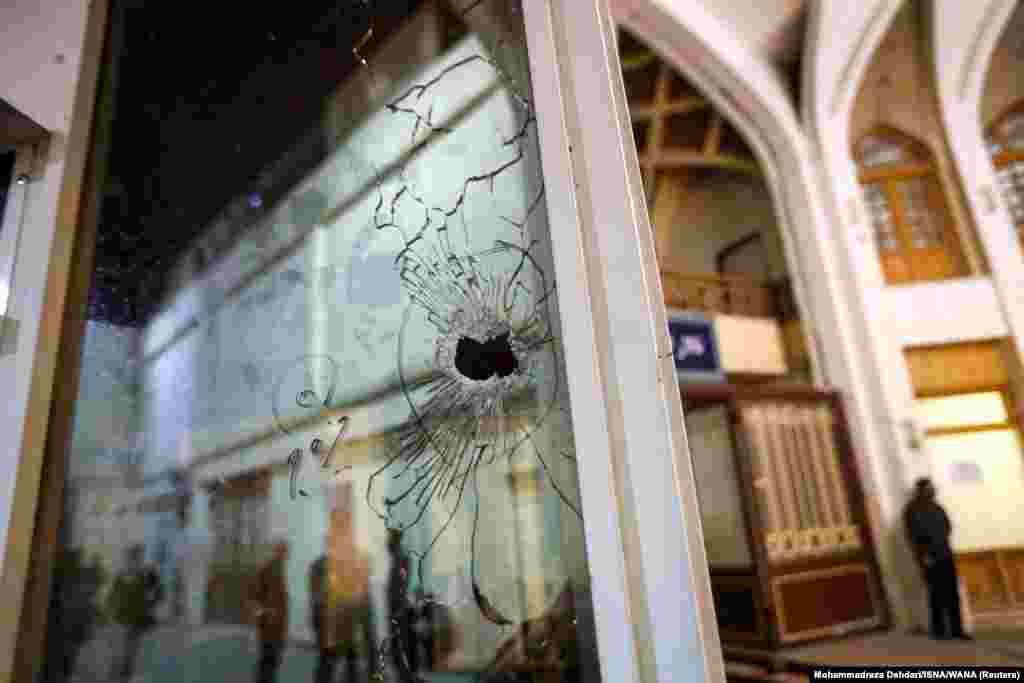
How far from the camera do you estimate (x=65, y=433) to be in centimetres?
92

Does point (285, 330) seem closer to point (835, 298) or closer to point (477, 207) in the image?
point (477, 207)

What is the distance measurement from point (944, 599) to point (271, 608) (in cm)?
437

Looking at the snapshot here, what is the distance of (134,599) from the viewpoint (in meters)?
0.88

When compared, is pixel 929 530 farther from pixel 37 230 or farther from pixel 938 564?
pixel 37 230

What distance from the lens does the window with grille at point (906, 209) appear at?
197 inches

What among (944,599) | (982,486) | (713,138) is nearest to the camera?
(944,599)

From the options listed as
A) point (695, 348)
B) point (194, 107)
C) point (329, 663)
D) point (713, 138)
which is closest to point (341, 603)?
point (329, 663)

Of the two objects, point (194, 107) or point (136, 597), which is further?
point (194, 107)

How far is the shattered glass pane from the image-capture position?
766 mm

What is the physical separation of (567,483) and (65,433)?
2.47ft

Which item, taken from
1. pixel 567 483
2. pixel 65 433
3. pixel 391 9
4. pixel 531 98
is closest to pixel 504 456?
pixel 567 483

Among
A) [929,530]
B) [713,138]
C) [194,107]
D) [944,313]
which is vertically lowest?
[929,530]

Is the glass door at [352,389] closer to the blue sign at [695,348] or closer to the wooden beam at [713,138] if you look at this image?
the blue sign at [695,348]

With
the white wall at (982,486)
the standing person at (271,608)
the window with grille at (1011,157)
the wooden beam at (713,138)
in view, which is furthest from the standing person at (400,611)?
the window with grille at (1011,157)
